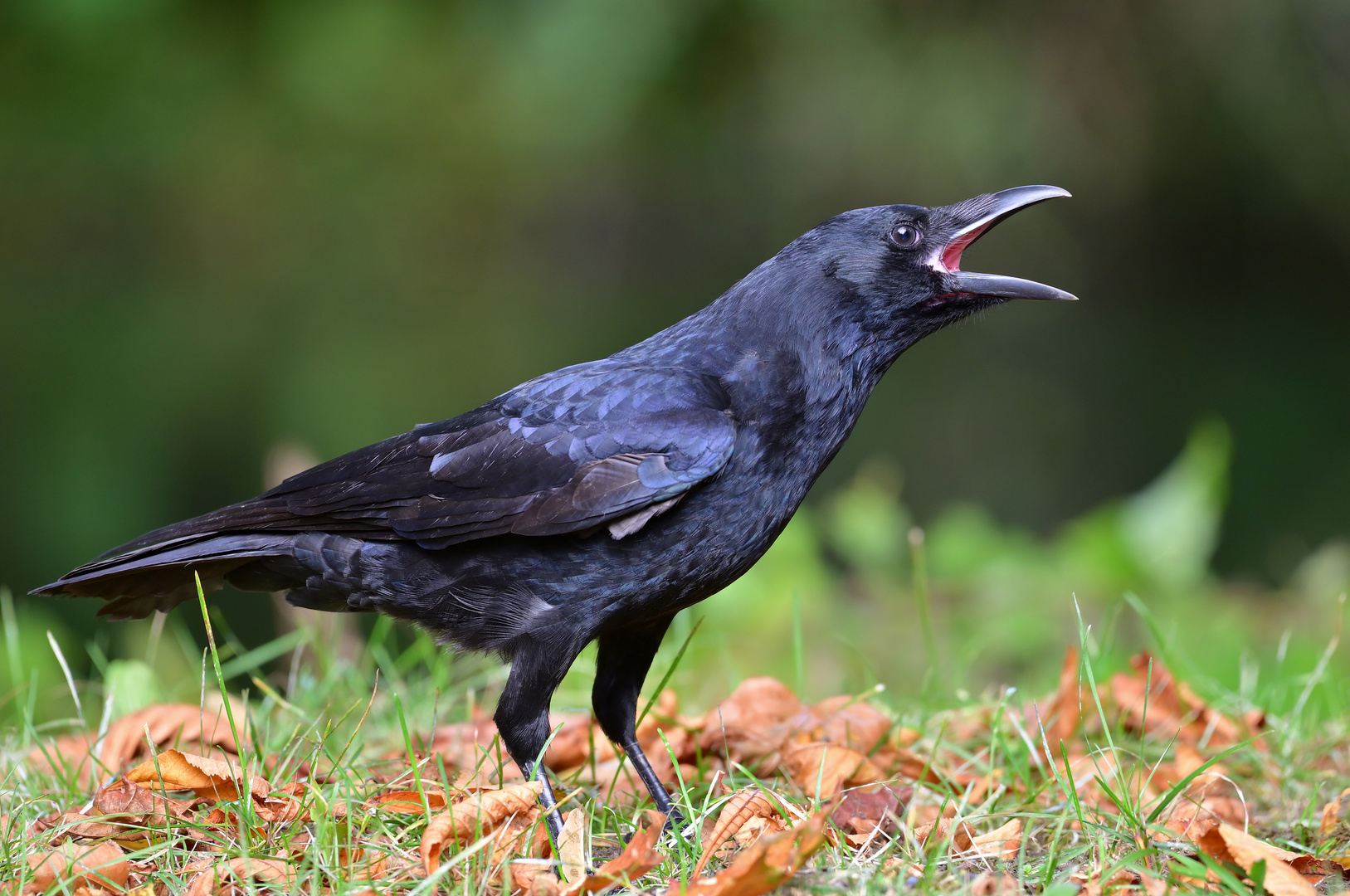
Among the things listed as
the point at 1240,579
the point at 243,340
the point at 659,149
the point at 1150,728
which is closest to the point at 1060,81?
the point at 659,149

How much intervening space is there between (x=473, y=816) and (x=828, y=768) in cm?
90

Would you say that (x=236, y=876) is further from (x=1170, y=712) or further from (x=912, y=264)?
(x=1170, y=712)

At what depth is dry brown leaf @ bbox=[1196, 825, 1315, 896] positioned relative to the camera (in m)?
2.05

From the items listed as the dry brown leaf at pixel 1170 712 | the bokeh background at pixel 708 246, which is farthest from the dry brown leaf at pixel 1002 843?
the bokeh background at pixel 708 246

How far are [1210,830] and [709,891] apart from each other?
91 cm

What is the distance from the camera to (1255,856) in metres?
2.14

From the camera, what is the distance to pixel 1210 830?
2.21m

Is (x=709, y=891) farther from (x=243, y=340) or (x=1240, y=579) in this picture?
(x=243, y=340)

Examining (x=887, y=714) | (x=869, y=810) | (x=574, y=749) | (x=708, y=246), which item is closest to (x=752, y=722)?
(x=887, y=714)

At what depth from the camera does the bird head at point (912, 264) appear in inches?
112

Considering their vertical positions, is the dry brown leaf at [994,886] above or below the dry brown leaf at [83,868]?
below

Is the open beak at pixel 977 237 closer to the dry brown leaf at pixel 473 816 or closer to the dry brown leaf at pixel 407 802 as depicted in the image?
the dry brown leaf at pixel 473 816

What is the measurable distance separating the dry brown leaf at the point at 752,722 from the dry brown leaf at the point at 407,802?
70cm

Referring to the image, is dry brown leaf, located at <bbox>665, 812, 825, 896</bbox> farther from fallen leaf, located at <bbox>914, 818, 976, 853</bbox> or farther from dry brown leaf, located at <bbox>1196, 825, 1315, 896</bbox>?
dry brown leaf, located at <bbox>1196, 825, 1315, 896</bbox>
